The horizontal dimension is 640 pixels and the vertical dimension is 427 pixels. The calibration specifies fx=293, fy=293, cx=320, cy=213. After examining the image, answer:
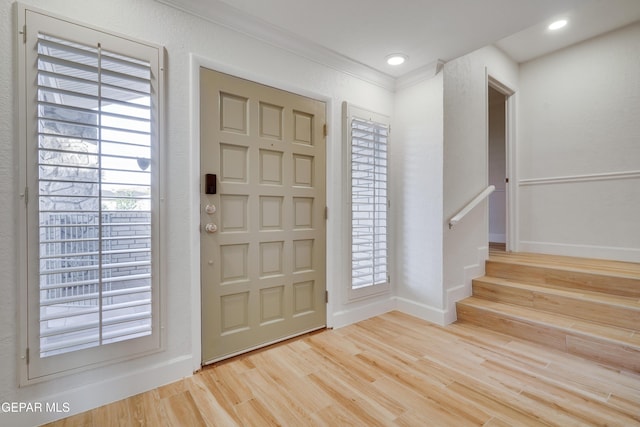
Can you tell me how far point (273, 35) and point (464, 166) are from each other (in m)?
2.02

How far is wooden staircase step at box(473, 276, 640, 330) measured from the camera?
205cm

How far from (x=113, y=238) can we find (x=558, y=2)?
9.44ft

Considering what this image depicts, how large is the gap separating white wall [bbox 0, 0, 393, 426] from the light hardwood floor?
135 millimetres

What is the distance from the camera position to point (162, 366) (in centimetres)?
172

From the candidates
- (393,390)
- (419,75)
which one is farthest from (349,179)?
(393,390)

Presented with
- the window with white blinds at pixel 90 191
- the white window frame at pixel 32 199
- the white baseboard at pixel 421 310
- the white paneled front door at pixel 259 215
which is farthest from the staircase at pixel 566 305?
the white window frame at pixel 32 199

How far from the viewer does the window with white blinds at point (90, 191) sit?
4.54 feet

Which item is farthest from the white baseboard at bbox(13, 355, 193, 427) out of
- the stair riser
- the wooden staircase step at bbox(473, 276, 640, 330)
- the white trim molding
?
the white trim molding

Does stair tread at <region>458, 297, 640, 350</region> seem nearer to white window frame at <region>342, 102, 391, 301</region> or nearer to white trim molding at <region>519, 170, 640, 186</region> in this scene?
white window frame at <region>342, 102, 391, 301</region>

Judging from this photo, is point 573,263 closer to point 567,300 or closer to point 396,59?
point 567,300

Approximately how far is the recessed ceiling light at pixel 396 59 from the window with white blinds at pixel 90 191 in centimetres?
177

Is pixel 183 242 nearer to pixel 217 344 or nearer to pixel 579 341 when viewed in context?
pixel 217 344

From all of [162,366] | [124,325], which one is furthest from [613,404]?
[124,325]

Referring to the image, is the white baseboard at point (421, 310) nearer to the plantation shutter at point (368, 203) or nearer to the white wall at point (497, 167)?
the plantation shutter at point (368, 203)
